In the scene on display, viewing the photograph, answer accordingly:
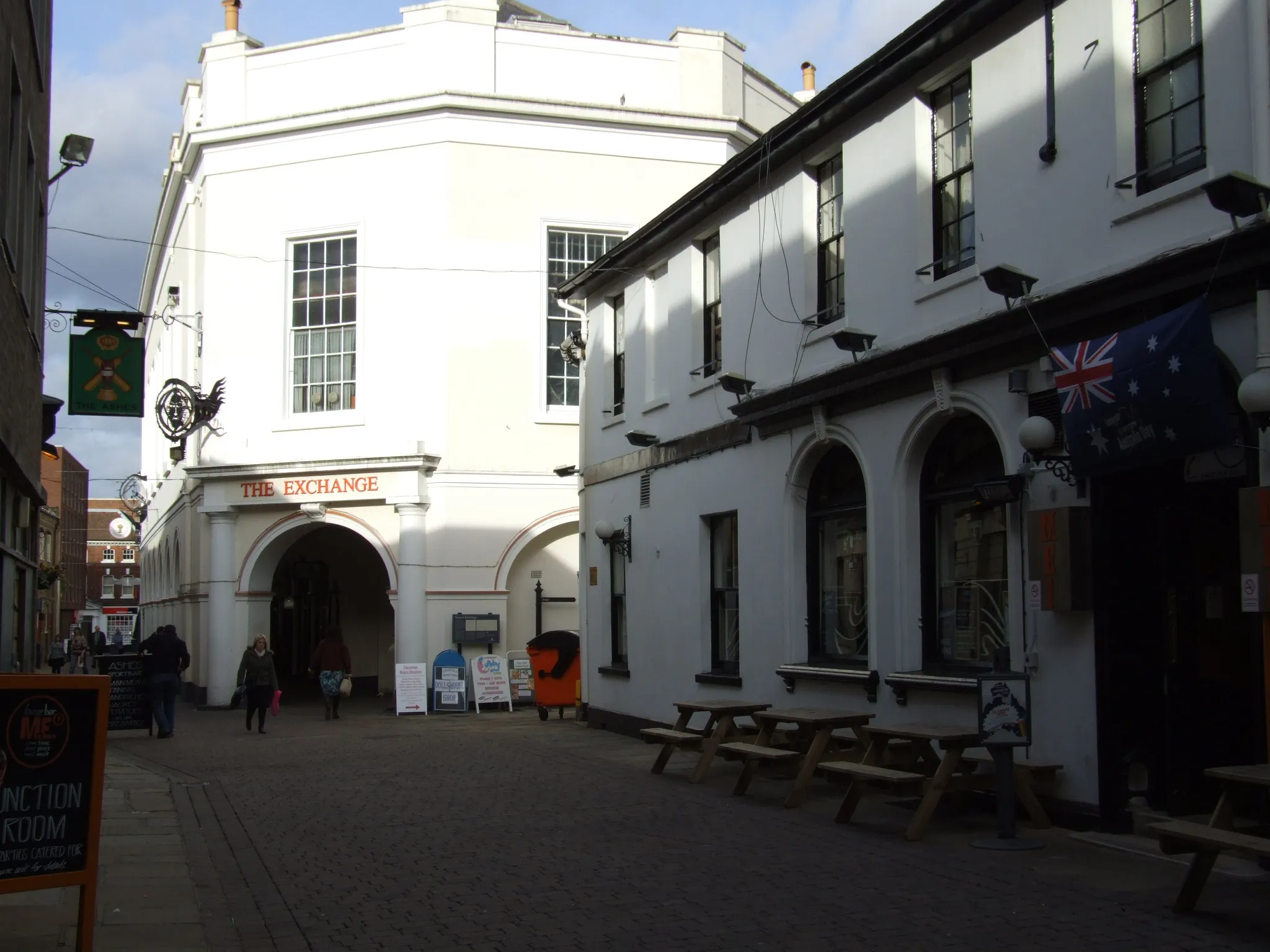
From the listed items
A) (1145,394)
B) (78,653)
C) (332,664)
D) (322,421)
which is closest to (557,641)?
(332,664)

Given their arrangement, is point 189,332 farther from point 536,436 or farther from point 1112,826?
point 1112,826

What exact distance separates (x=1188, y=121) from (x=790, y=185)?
580 centimetres

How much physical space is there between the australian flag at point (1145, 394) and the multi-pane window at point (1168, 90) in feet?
3.67

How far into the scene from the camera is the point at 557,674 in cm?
2252

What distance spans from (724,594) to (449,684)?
10.6 m

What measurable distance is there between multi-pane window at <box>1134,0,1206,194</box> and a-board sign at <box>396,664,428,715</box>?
18.3 metres

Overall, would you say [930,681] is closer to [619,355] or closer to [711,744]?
[711,744]

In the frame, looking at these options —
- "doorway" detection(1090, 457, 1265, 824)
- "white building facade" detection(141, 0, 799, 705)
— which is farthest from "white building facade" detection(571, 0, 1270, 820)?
"white building facade" detection(141, 0, 799, 705)

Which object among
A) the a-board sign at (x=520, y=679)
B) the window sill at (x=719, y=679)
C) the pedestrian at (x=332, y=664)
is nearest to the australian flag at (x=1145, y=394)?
the window sill at (x=719, y=679)

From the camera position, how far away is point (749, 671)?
49.2ft

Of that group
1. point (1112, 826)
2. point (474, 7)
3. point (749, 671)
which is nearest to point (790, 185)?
point (749, 671)

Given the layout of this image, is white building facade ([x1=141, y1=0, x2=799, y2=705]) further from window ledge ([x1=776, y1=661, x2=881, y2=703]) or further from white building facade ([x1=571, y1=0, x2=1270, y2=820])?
window ledge ([x1=776, y1=661, x2=881, y2=703])

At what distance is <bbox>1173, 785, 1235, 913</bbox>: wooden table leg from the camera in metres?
7.12

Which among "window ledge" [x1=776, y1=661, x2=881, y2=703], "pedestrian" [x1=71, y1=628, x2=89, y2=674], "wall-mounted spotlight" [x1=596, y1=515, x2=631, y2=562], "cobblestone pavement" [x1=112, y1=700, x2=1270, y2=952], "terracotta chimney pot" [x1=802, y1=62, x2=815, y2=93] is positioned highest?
"terracotta chimney pot" [x1=802, y1=62, x2=815, y2=93]
